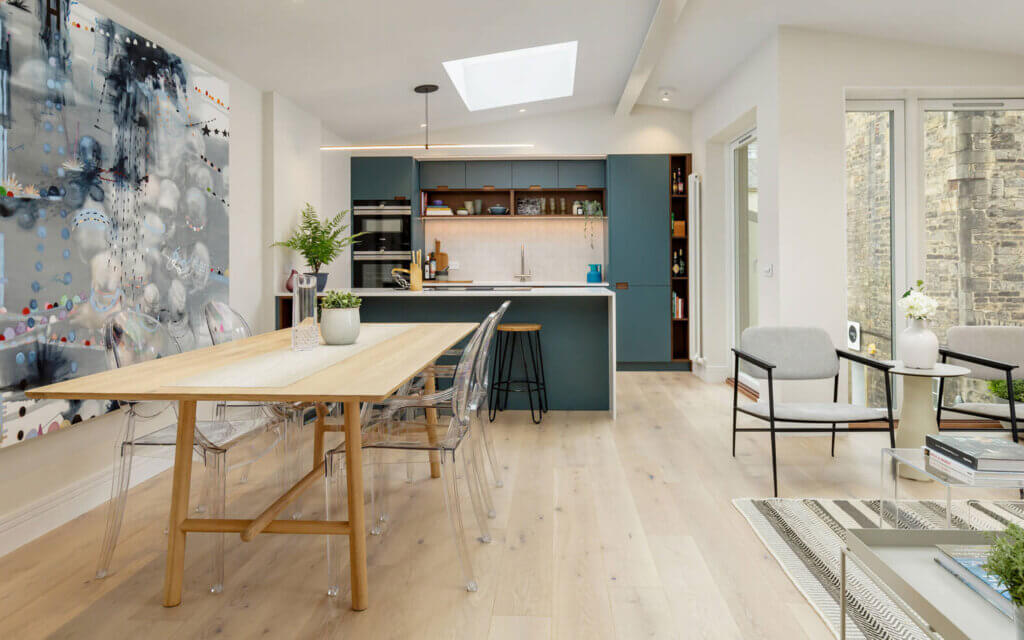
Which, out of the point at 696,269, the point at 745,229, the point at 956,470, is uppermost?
the point at 745,229

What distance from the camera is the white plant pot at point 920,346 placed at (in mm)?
3088

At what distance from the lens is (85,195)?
9.30ft

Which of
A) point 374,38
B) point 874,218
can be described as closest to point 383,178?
point 374,38

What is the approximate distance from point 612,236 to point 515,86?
6.29 feet

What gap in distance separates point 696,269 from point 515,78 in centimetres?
276

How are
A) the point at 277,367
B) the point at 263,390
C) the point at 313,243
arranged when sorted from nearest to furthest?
the point at 263,390
the point at 277,367
the point at 313,243

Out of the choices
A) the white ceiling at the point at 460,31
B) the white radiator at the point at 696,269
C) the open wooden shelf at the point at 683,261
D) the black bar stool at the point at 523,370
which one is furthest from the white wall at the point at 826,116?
the open wooden shelf at the point at 683,261

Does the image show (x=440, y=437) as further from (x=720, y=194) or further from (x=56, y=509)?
(x=720, y=194)

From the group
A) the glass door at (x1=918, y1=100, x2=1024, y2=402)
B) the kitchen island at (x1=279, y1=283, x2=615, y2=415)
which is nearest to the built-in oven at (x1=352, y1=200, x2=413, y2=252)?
the kitchen island at (x1=279, y1=283, x2=615, y2=415)

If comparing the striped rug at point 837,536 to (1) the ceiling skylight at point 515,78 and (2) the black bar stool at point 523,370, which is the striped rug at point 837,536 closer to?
(2) the black bar stool at point 523,370

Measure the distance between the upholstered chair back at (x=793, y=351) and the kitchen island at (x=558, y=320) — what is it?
1.35m

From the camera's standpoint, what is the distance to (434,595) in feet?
6.88

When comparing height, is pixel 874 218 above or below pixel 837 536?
above

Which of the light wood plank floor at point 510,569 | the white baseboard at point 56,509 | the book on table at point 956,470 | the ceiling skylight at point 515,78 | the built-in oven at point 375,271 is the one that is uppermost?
the ceiling skylight at point 515,78
